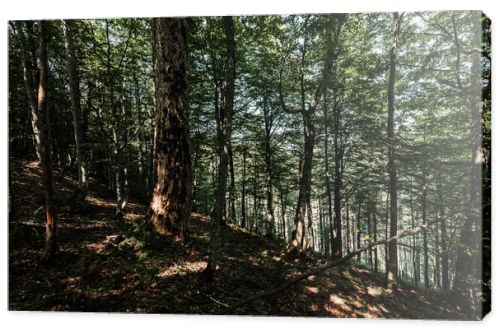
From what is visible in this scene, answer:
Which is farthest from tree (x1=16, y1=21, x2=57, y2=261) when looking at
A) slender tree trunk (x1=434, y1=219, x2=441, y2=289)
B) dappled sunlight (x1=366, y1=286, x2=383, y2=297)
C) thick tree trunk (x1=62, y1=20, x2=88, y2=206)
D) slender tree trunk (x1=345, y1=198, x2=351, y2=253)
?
slender tree trunk (x1=434, y1=219, x2=441, y2=289)

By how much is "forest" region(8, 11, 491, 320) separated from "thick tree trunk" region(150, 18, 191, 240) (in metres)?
0.02

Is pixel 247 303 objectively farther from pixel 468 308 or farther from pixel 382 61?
pixel 382 61

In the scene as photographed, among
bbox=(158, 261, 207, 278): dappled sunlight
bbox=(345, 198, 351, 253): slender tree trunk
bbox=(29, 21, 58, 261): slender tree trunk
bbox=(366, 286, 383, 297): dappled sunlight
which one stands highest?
bbox=(29, 21, 58, 261): slender tree trunk

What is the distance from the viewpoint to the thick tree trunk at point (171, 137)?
12.5ft

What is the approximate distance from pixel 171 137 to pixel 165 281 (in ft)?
6.12

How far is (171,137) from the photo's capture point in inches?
152

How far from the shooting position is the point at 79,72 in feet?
14.2

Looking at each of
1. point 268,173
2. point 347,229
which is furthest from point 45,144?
point 347,229

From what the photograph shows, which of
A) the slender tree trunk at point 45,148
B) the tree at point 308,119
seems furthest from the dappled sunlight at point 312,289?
the slender tree trunk at point 45,148

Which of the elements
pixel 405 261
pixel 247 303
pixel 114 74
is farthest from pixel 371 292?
pixel 114 74

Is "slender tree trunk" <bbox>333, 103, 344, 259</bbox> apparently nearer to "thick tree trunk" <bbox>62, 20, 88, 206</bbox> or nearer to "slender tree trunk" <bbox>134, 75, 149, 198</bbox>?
"slender tree trunk" <bbox>134, 75, 149, 198</bbox>

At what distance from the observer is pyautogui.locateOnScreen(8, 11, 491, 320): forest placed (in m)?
3.35

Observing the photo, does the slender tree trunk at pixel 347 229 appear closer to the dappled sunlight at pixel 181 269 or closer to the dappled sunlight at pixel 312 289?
the dappled sunlight at pixel 312 289

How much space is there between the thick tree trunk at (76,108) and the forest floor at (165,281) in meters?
0.66
